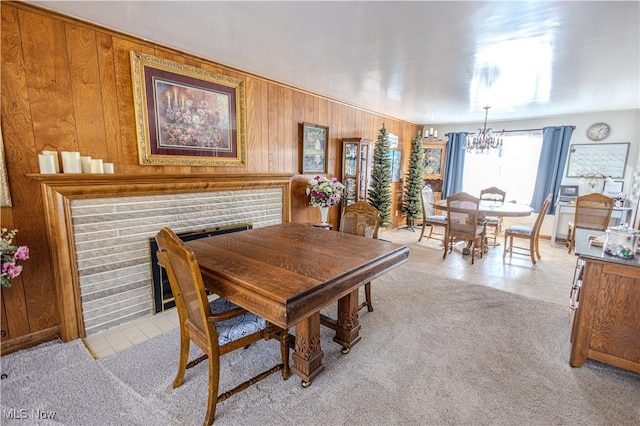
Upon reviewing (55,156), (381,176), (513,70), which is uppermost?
(513,70)

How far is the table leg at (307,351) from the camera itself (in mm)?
1840

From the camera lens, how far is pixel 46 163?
6.65ft

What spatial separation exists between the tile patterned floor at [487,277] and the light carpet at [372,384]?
160mm

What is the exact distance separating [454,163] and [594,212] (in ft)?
8.89

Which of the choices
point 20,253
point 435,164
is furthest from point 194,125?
point 435,164

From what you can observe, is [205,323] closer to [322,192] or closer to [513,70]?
[322,192]

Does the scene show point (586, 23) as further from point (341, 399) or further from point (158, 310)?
point (158, 310)

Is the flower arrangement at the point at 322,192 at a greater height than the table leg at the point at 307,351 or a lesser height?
greater

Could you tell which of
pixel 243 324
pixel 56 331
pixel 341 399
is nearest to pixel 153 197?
pixel 56 331

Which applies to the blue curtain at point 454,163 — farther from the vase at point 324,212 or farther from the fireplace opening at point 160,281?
the fireplace opening at point 160,281

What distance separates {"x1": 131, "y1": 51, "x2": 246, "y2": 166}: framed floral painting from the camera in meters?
2.53

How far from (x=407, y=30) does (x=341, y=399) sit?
256 centimetres

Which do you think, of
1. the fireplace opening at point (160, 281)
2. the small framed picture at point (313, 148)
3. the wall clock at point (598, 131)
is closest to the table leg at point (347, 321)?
the fireplace opening at point (160, 281)

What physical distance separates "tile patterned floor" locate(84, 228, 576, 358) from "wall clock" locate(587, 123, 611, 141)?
1990mm
